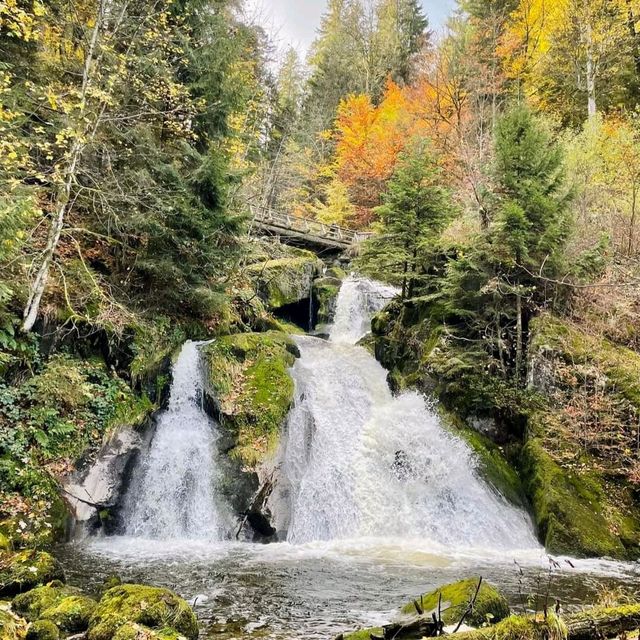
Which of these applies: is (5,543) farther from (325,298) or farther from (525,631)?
(325,298)

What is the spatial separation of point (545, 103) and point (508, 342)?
17.8m

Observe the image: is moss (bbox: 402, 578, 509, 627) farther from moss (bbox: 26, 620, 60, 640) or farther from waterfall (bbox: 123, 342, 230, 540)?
waterfall (bbox: 123, 342, 230, 540)

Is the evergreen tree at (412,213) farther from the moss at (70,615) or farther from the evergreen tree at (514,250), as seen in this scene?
the moss at (70,615)

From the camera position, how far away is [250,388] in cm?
1147

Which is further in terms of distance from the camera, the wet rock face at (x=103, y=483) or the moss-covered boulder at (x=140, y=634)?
the wet rock face at (x=103, y=483)

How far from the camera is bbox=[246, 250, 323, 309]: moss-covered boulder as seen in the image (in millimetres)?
19328

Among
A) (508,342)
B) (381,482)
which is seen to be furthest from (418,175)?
(381,482)

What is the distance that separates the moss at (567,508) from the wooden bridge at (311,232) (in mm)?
17031

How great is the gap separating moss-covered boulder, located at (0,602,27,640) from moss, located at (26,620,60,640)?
0.21ft

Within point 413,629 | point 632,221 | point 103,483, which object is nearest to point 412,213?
point 632,221

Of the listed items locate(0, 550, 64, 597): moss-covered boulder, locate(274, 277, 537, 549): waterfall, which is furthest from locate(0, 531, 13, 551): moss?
locate(274, 277, 537, 549): waterfall

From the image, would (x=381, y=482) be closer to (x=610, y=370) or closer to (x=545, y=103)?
(x=610, y=370)

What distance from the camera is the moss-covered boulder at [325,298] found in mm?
20953

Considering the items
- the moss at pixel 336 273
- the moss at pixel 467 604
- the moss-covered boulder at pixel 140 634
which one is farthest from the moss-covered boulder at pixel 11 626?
the moss at pixel 336 273
